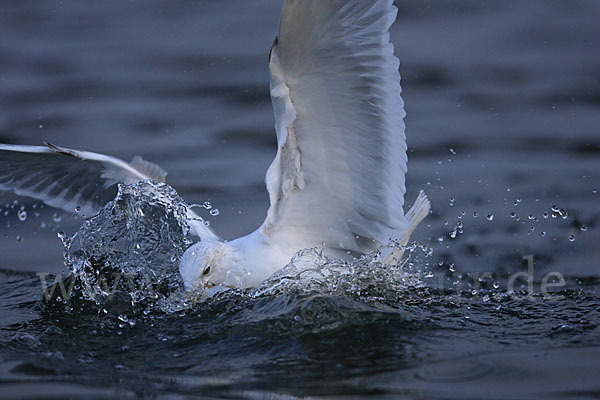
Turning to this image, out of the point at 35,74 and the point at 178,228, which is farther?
the point at 35,74

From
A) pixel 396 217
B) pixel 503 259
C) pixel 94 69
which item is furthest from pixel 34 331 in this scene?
pixel 94 69

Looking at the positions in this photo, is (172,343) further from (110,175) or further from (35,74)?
(35,74)

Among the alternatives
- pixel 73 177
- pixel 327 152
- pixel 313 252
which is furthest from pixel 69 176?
pixel 327 152

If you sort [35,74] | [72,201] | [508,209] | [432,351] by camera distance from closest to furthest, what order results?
[432,351]
[72,201]
[508,209]
[35,74]

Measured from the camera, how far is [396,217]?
494cm

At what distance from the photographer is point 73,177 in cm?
593

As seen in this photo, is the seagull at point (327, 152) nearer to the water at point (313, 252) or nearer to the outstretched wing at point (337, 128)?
the outstretched wing at point (337, 128)

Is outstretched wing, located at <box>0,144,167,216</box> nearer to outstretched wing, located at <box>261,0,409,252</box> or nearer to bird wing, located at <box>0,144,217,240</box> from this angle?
bird wing, located at <box>0,144,217,240</box>

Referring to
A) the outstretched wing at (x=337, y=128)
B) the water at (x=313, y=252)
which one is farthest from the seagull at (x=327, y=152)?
the water at (x=313, y=252)

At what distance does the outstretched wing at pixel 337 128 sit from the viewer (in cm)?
421

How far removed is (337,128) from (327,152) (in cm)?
15

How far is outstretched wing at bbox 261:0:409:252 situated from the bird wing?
898 mm

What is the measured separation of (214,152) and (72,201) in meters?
2.34

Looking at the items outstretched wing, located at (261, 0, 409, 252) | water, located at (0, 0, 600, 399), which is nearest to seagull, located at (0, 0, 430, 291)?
outstretched wing, located at (261, 0, 409, 252)
